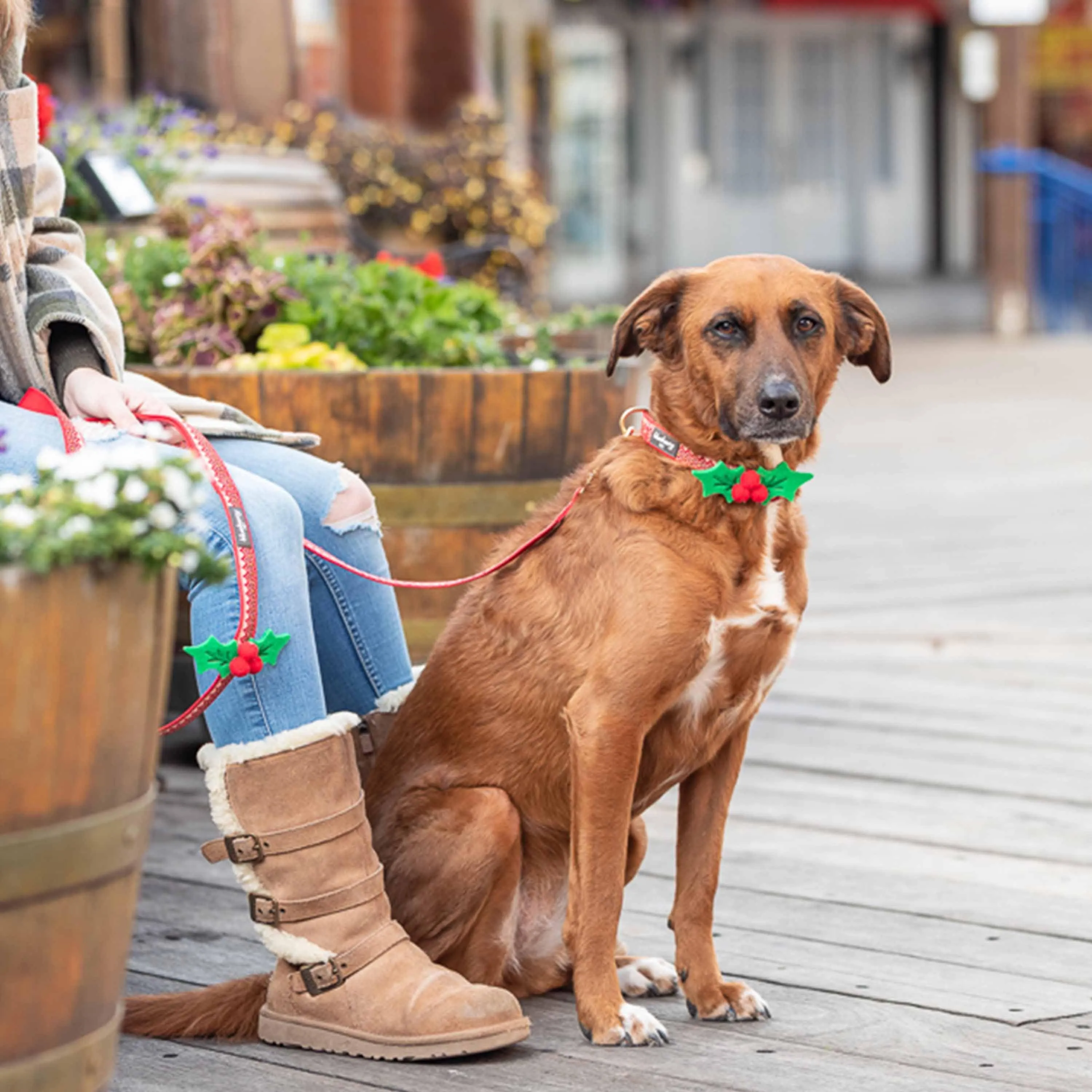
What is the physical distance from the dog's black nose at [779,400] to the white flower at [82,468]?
3.38 ft

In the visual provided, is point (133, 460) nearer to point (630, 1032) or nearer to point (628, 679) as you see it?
point (628, 679)

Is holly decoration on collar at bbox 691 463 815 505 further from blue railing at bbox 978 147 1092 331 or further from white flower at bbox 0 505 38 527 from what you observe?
blue railing at bbox 978 147 1092 331

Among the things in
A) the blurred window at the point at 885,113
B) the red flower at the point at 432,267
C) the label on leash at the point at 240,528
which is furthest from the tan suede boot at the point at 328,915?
the blurred window at the point at 885,113

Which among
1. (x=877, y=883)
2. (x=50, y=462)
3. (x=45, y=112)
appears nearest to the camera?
(x=50, y=462)

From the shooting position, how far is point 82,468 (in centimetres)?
141

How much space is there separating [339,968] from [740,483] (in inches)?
29.7

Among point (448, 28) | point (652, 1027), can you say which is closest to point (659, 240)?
point (448, 28)

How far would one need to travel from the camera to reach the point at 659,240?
58.9 feet

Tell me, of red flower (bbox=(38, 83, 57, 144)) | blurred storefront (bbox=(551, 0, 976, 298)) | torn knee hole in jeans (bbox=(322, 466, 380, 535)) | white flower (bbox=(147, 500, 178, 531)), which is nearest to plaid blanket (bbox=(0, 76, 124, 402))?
torn knee hole in jeans (bbox=(322, 466, 380, 535))

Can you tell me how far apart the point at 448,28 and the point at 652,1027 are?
772 cm

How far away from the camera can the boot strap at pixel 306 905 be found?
2.19 meters

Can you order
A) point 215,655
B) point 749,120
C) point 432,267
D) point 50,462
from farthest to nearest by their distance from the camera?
point 749,120, point 432,267, point 215,655, point 50,462

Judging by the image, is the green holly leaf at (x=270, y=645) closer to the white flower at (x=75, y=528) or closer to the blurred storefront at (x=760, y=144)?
the white flower at (x=75, y=528)

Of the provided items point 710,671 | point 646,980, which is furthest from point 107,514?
point 646,980
